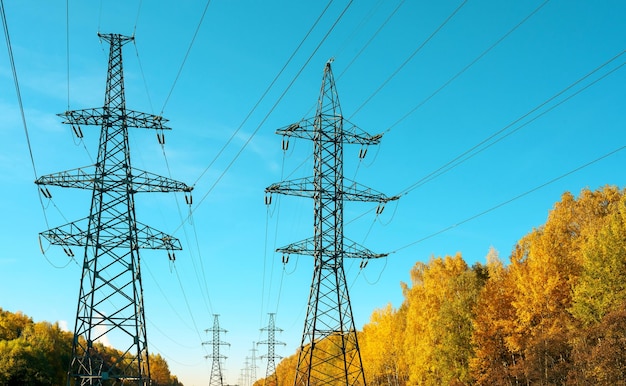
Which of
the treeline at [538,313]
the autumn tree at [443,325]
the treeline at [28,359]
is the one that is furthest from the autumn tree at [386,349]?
the treeline at [28,359]

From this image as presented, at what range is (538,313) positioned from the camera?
134 feet

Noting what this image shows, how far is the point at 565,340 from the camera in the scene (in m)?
37.6

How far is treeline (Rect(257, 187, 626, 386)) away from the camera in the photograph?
33844 millimetres

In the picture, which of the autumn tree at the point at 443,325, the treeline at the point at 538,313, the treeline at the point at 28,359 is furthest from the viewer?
the treeline at the point at 28,359

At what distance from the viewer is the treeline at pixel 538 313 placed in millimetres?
33844

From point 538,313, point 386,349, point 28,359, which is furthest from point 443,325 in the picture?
point 28,359

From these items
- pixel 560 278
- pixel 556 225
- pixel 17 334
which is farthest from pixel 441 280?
pixel 17 334

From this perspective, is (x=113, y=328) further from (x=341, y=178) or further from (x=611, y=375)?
(x=611, y=375)

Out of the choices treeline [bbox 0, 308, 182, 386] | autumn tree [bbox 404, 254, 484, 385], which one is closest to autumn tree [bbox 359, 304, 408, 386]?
autumn tree [bbox 404, 254, 484, 385]

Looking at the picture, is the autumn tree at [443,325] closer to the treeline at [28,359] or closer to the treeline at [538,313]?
the treeline at [538,313]

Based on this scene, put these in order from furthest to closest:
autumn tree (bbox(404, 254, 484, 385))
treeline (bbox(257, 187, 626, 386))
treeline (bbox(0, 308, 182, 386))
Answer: treeline (bbox(0, 308, 182, 386)), autumn tree (bbox(404, 254, 484, 385)), treeline (bbox(257, 187, 626, 386))

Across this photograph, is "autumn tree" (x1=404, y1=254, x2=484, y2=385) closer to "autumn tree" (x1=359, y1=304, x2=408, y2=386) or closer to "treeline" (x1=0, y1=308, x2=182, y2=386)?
"autumn tree" (x1=359, y1=304, x2=408, y2=386)

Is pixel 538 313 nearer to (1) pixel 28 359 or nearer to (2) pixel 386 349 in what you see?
(2) pixel 386 349

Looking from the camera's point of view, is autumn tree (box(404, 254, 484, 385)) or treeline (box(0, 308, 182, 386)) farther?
treeline (box(0, 308, 182, 386))
